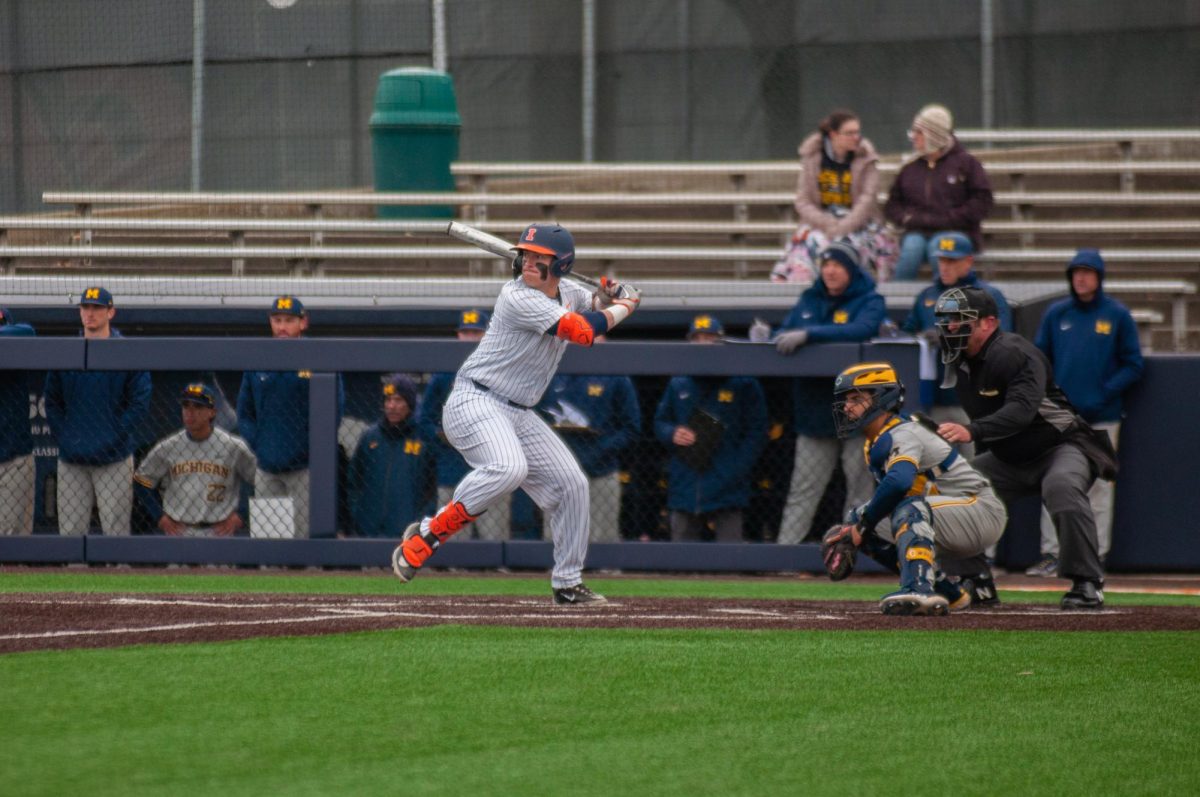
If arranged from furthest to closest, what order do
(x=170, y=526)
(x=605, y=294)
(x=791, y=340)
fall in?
(x=170, y=526)
(x=791, y=340)
(x=605, y=294)

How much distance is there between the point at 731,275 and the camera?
1316 cm

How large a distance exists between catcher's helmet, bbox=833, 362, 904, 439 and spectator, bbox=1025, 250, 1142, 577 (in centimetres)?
305

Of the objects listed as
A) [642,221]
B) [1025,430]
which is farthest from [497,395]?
[642,221]

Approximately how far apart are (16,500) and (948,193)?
6.53 metres

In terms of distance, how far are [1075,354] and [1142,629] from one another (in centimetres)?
339

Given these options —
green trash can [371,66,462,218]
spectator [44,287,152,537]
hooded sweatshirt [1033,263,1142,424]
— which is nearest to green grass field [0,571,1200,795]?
hooded sweatshirt [1033,263,1142,424]

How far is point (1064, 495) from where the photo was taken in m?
7.62

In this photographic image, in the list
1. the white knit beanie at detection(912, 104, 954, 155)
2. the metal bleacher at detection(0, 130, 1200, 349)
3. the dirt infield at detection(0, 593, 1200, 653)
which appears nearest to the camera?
the dirt infield at detection(0, 593, 1200, 653)

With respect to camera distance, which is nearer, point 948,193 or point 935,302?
point 935,302

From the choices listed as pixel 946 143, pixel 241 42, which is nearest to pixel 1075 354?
pixel 946 143

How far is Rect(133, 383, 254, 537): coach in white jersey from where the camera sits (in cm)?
971

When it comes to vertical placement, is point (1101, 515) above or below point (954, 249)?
below

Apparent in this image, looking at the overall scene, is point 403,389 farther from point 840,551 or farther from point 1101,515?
point 1101,515

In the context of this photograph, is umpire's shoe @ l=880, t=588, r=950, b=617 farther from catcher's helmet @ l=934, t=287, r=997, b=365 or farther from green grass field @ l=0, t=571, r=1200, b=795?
catcher's helmet @ l=934, t=287, r=997, b=365
